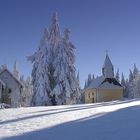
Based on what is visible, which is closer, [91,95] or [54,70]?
[54,70]

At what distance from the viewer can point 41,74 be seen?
52375 millimetres

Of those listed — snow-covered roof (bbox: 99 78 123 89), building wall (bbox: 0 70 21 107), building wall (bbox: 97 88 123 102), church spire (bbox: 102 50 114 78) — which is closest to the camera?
building wall (bbox: 0 70 21 107)

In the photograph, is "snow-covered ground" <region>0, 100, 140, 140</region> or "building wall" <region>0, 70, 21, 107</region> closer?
"snow-covered ground" <region>0, 100, 140, 140</region>

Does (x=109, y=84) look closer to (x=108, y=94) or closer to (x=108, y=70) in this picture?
(x=108, y=94)

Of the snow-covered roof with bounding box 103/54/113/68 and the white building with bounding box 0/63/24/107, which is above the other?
the snow-covered roof with bounding box 103/54/113/68

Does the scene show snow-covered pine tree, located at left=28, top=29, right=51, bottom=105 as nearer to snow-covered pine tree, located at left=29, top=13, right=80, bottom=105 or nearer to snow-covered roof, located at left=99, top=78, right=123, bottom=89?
snow-covered pine tree, located at left=29, top=13, right=80, bottom=105

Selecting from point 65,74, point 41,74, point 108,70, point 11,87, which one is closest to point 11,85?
point 11,87

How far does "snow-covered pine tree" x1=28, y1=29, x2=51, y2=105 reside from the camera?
5153 cm

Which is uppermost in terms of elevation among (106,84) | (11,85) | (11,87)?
(106,84)

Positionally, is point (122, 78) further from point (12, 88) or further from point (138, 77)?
point (12, 88)

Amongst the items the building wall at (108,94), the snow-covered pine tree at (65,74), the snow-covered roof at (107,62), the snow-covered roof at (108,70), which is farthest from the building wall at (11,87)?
the snow-covered roof at (107,62)

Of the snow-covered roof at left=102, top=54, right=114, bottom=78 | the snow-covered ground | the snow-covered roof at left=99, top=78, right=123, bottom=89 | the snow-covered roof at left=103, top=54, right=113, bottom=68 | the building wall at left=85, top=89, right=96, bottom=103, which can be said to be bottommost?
the snow-covered ground

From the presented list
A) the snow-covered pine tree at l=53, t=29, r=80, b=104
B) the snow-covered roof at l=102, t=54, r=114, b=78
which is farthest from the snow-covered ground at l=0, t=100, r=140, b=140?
the snow-covered roof at l=102, t=54, r=114, b=78

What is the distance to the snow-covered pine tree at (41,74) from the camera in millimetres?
51531
